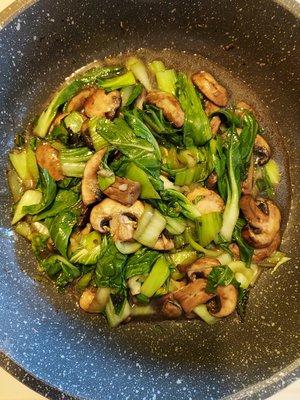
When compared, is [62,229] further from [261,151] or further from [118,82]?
[261,151]

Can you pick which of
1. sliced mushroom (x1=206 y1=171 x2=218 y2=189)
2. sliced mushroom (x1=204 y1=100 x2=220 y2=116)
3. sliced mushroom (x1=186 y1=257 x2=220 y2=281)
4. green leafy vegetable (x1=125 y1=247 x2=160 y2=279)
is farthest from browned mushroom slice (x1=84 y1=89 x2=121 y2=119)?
sliced mushroom (x1=186 y1=257 x2=220 y2=281)

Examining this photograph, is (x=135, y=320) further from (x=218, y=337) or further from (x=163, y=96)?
(x=163, y=96)

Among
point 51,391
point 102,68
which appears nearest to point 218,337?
point 51,391

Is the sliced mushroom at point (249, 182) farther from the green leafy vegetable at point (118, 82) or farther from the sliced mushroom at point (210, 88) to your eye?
the green leafy vegetable at point (118, 82)

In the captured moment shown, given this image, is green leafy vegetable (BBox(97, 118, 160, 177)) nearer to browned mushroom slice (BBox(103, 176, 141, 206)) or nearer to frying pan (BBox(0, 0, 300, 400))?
browned mushroom slice (BBox(103, 176, 141, 206))

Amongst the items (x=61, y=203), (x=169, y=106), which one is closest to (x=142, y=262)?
(x=61, y=203)

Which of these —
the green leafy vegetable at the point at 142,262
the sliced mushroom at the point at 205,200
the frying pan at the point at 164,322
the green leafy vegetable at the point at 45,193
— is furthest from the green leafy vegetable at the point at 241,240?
the green leafy vegetable at the point at 45,193
